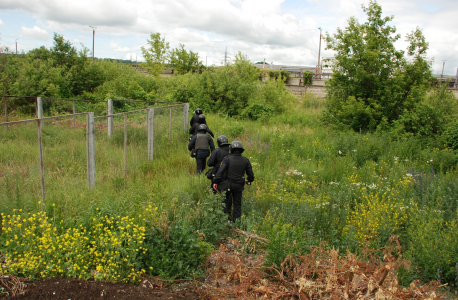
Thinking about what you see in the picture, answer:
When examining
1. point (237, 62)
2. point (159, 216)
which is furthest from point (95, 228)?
point (237, 62)

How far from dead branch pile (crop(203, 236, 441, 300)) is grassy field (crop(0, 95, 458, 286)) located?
0.31 m

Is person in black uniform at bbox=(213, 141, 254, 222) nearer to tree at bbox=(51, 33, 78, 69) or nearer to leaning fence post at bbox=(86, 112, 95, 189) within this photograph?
leaning fence post at bbox=(86, 112, 95, 189)

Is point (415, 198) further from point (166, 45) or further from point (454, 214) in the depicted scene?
point (166, 45)

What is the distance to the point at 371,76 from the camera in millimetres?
15570

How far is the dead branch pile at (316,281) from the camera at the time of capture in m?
3.76

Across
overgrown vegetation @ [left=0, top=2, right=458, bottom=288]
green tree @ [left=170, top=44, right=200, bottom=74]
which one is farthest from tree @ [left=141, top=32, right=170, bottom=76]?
overgrown vegetation @ [left=0, top=2, right=458, bottom=288]

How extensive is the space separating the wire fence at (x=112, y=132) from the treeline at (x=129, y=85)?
7.15 m

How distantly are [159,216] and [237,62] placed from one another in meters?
18.7

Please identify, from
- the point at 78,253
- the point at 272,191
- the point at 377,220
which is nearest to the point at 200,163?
the point at 272,191

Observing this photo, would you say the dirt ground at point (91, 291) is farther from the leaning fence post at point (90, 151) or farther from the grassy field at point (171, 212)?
the leaning fence post at point (90, 151)

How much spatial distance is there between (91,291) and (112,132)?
6.25 metres

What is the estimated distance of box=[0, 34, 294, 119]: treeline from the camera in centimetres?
2014

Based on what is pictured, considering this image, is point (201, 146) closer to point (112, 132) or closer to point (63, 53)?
point (112, 132)

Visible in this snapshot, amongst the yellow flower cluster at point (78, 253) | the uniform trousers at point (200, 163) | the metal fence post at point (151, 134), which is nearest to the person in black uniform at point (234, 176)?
the yellow flower cluster at point (78, 253)
